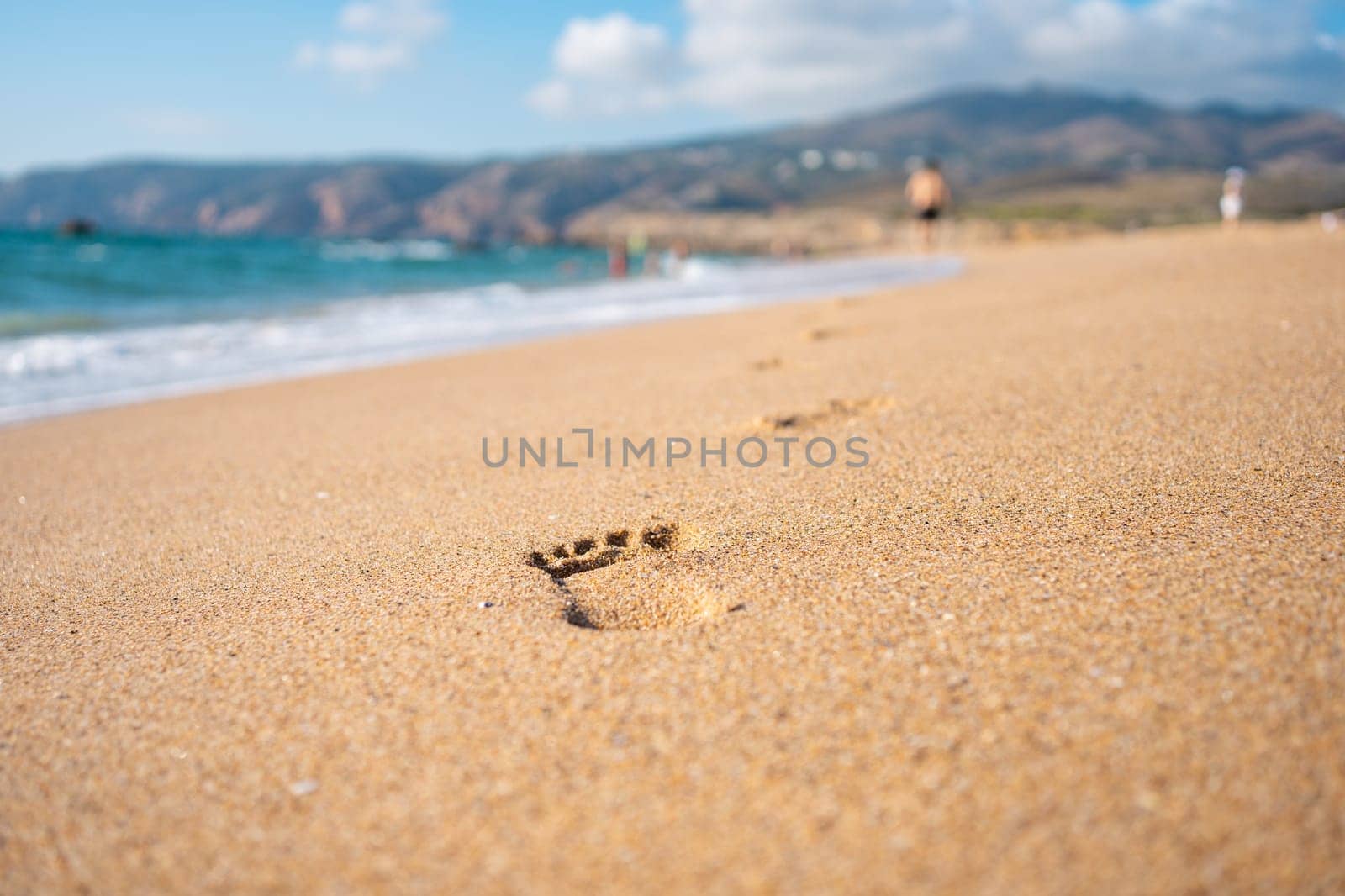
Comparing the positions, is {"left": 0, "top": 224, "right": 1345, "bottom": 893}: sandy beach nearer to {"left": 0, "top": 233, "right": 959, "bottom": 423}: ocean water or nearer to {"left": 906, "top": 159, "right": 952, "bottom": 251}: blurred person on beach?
{"left": 0, "top": 233, "right": 959, "bottom": 423}: ocean water

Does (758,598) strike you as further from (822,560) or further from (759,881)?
(759,881)

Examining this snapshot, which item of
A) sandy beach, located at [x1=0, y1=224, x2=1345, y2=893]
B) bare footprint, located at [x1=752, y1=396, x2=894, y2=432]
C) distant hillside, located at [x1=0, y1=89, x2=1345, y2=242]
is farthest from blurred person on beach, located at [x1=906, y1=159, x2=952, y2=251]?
distant hillside, located at [x1=0, y1=89, x2=1345, y2=242]

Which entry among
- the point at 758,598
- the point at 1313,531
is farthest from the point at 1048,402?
the point at 758,598

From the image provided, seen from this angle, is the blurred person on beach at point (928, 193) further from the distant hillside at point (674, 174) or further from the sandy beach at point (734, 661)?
the distant hillside at point (674, 174)

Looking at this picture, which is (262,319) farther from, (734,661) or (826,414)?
(734,661)

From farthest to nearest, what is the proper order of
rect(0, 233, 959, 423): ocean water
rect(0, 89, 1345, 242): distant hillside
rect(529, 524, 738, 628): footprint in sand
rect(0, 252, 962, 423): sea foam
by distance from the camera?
rect(0, 89, 1345, 242): distant hillside
rect(0, 233, 959, 423): ocean water
rect(0, 252, 962, 423): sea foam
rect(529, 524, 738, 628): footprint in sand

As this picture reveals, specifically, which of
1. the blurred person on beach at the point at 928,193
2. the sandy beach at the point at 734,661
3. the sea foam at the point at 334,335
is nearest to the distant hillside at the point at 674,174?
the blurred person on beach at the point at 928,193

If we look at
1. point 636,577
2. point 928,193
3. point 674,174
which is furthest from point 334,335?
point 674,174
